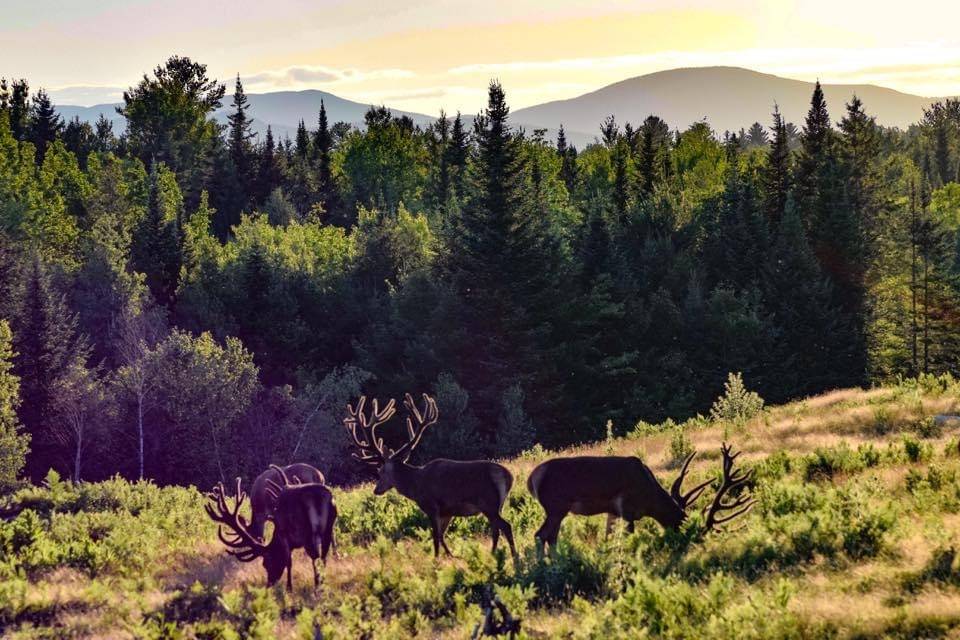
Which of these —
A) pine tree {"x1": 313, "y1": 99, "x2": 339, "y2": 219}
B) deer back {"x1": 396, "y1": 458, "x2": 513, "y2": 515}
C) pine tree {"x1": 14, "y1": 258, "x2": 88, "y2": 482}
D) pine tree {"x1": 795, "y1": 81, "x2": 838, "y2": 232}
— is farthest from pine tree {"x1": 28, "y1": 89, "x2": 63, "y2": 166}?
deer back {"x1": 396, "y1": 458, "x2": 513, "y2": 515}

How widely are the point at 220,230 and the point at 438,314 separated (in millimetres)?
48018

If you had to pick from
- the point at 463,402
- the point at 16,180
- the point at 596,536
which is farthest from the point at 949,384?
the point at 16,180

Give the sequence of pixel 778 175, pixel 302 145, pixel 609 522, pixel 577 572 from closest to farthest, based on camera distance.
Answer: pixel 577 572 → pixel 609 522 → pixel 778 175 → pixel 302 145

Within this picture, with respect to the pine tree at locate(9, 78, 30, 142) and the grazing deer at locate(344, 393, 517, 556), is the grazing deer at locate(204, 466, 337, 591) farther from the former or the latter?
the pine tree at locate(9, 78, 30, 142)

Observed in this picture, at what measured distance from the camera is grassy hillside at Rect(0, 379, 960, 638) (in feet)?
29.9

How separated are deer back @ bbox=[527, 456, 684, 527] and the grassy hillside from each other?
1.13ft

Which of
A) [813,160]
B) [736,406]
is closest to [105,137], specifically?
[813,160]

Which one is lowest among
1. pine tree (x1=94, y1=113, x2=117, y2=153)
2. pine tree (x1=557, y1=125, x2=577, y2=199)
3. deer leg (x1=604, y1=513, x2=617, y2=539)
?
deer leg (x1=604, y1=513, x2=617, y2=539)

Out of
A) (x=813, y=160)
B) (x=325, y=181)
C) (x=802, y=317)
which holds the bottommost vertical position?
(x=802, y=317)

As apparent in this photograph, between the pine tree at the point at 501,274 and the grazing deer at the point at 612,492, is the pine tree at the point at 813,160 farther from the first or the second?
the grazing deer at the point at 612,492

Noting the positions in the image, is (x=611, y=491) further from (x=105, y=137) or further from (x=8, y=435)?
(x=105, y=137)

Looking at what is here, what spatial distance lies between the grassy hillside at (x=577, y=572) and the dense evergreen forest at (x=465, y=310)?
26240 millimetres

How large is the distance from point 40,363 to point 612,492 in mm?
42547

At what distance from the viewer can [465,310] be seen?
51656mm
